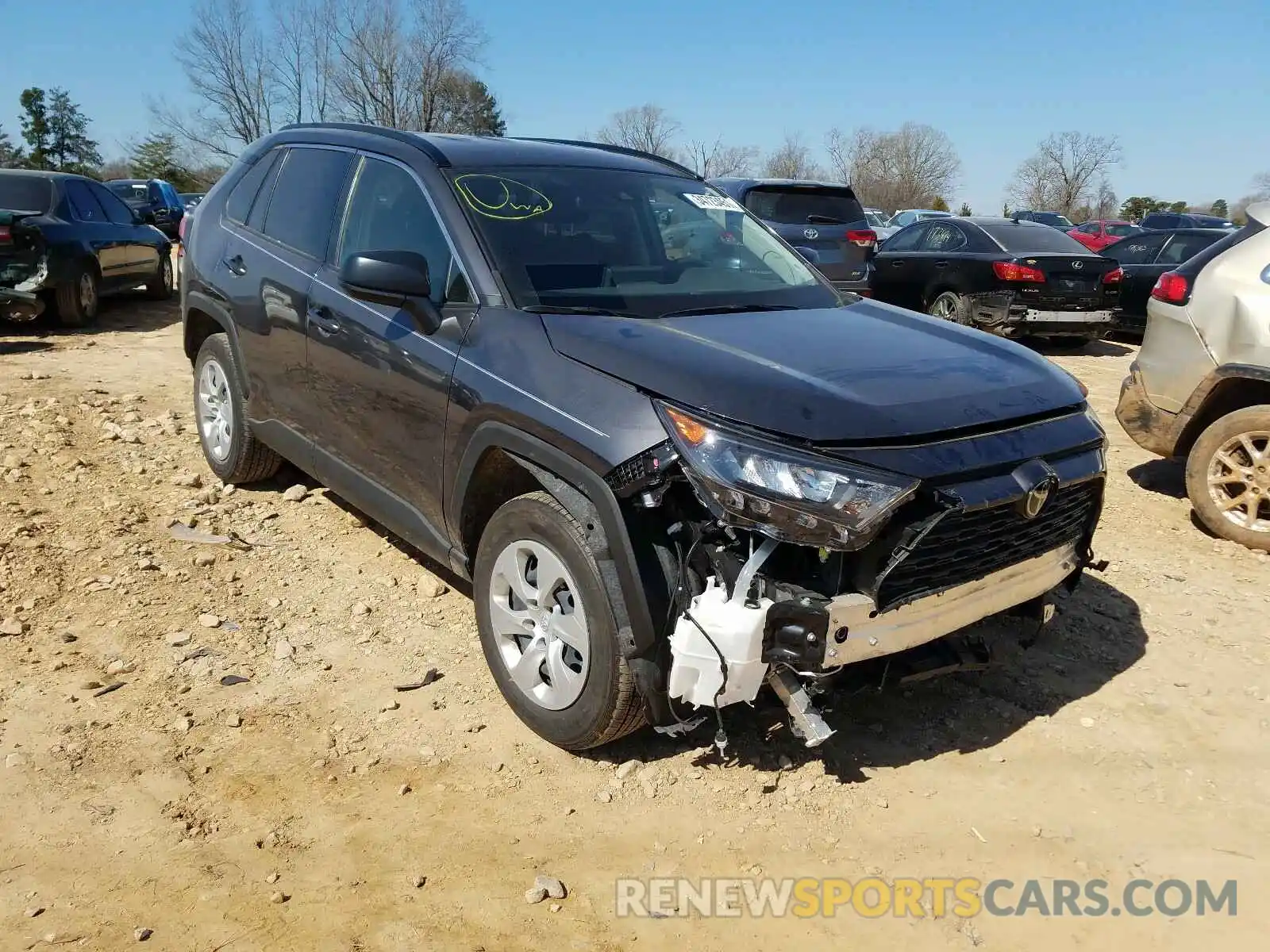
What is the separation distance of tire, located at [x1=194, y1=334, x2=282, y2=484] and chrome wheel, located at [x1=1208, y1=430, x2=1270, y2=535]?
A: 4987 mm

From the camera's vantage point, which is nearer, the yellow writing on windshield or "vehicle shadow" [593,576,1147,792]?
"vehicle shadow" [593,576,1147,792]

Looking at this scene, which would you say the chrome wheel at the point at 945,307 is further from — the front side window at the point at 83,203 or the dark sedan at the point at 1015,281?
the front side window at the point at 83,203

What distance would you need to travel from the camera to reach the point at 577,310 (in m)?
3.30

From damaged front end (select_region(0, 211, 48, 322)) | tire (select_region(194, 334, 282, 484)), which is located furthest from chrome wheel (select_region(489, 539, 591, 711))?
damaged front end (select_region(0, 211, 48, 322))

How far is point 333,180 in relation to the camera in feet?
14.2

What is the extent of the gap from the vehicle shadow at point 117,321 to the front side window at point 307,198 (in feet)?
19.9

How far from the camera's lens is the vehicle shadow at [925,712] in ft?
10.7

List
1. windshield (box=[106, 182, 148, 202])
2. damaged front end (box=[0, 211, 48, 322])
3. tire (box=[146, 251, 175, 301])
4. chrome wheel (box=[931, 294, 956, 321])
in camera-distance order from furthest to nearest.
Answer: windshield (box=[106, 182, 148, 202]) < tire (box=[146, 251, 175, 301]) < chrome wheel (box=[931, 294, 956, 321]) < damaged front end (box=[0, 211, 48, 322])

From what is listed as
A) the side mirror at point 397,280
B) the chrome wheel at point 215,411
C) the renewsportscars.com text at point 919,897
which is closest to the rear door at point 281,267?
the chrome wheel at point 215,411

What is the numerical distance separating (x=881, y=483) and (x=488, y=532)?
133 cm

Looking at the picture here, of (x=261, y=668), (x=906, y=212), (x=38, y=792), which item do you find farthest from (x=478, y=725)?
(x=906, y=212)

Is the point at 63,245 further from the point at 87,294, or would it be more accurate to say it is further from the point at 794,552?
the point at 794,552

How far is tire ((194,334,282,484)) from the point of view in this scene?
5141mm

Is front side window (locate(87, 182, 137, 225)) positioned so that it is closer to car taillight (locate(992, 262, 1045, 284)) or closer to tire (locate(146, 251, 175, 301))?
tire (locate(146, 251, 175, 301))
